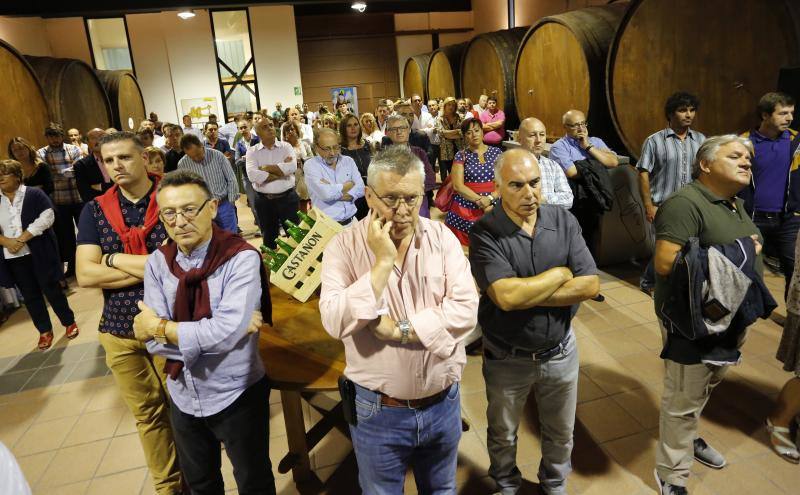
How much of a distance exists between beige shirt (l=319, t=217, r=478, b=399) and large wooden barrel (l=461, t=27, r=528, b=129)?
5173 mm

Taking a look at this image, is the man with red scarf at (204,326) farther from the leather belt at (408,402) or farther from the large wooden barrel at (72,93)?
the large wooden barrel at (72,93)

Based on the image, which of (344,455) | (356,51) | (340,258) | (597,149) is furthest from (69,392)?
(356,51)

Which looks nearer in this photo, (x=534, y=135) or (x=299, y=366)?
(x=299, y=366)

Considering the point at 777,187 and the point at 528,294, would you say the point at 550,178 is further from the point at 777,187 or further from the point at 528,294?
the point at 528,294

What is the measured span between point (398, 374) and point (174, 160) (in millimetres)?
4421

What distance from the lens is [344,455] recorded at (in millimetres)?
2637

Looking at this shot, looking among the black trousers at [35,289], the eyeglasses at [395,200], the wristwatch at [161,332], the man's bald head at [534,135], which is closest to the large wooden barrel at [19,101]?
the black trousers at [35,289]

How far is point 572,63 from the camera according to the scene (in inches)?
184

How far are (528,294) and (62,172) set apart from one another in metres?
5.67

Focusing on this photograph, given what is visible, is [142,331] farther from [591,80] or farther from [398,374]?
[591,80]

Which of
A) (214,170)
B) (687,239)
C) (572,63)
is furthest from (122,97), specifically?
(687,239)

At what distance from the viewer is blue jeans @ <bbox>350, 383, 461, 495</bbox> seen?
5.02ft

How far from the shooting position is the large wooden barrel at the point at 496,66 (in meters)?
6.35

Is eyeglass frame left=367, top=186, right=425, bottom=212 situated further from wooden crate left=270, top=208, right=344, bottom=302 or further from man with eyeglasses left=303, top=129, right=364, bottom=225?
man with eyeglasses left=303, top=129, right=364, bottom=225
